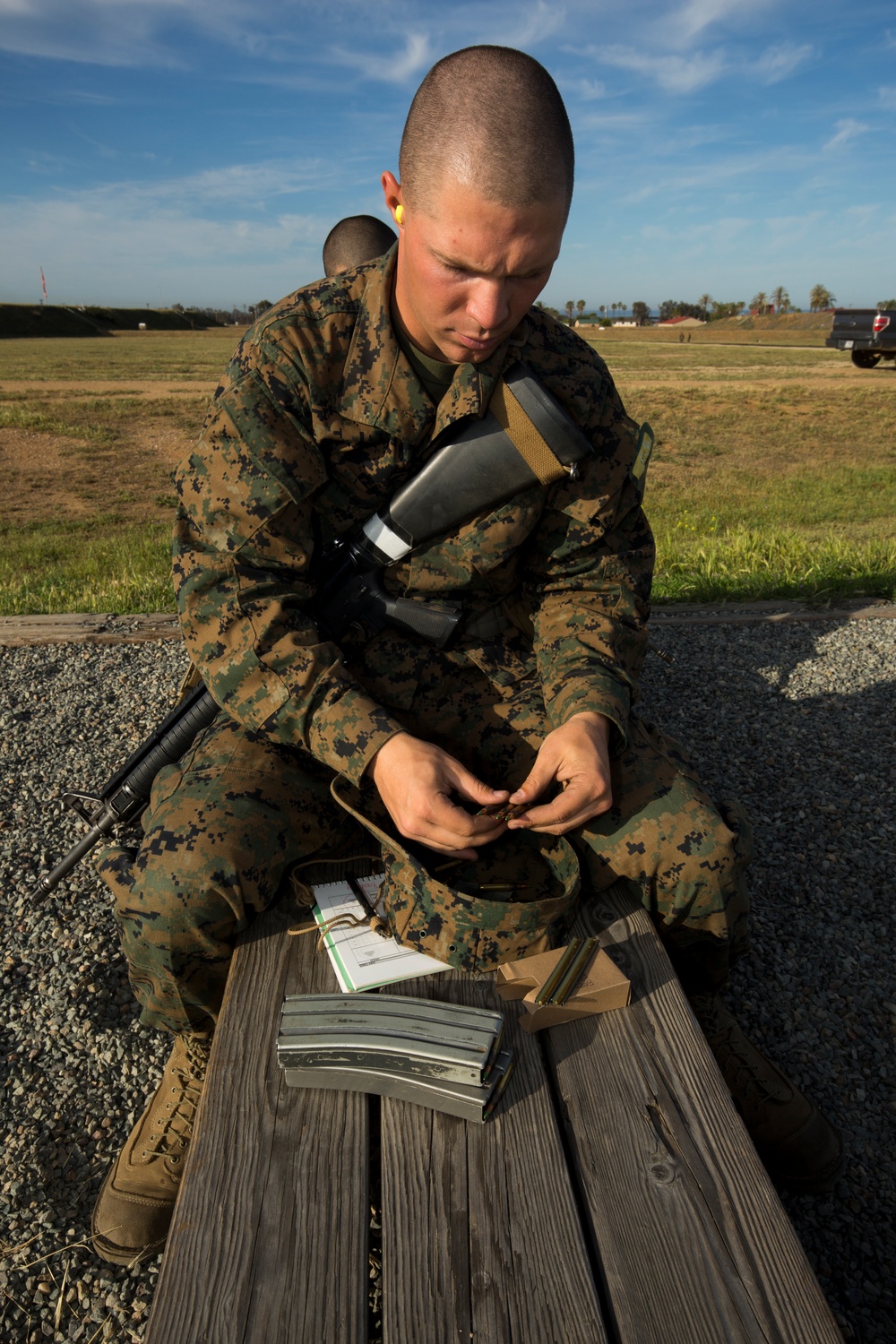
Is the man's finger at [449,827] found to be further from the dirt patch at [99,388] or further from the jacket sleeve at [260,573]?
the dirt patch at [99,388]

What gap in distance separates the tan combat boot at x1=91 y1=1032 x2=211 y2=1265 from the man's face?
187 centimetres

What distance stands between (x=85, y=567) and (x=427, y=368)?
583 centimetres

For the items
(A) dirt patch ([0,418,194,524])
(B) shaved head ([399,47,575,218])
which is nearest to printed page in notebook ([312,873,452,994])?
(B) shaved head ([399,47,575,218])

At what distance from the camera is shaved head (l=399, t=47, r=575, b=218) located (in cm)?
204

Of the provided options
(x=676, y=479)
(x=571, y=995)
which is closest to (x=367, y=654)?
→ (x=571, y=995)

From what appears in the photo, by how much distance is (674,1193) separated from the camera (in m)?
1.42

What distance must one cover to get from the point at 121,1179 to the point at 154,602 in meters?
4.16

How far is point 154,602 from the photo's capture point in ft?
19.0

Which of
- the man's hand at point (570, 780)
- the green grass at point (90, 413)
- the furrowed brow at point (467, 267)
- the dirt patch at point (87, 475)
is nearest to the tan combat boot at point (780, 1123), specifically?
the man's hand at point (570, 780)

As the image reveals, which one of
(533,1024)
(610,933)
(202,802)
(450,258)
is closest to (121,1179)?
(202,802)

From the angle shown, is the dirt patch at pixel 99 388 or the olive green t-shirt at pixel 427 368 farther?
the dirt patch at pixel 99 388

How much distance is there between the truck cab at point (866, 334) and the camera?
28.7m

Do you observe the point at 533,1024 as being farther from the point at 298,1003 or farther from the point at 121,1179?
the point at 121,1179

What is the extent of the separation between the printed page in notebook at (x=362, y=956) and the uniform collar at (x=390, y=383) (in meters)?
1.29
